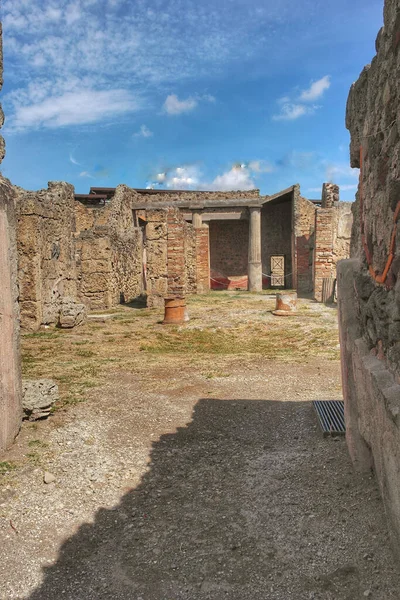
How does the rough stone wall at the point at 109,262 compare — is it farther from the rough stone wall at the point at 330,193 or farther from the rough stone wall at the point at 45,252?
the rough stone wall at the point at 330,193

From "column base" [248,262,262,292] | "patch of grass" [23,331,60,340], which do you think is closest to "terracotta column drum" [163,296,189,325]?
"patch of grass" [23,331,60,340]

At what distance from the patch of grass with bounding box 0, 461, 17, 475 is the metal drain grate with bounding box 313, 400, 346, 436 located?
Result: 2.40 m

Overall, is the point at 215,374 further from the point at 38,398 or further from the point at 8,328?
the point at 8,328

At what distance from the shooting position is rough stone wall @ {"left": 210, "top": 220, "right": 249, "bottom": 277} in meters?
25.5

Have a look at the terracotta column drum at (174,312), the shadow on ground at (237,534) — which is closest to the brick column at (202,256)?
the terracotta column drum at (174,312)

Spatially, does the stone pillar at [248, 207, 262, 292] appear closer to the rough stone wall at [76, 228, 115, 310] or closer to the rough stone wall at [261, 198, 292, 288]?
the rough stone wall at [261, 198, 292, 288]

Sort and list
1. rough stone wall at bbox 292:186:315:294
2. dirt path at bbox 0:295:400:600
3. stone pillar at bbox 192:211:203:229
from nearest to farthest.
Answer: dirt path at bbox 0:295:400:600 < rough stone wall at bbox 292:186:315:294 < stone pillar at bbox 192:211:203:229

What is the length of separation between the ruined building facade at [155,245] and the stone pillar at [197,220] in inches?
1.8

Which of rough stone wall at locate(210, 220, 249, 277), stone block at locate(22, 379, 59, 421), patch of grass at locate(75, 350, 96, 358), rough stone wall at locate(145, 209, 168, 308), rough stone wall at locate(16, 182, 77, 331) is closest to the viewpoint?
stone block at locate(22, 379, 59, 421)

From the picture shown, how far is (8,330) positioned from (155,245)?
9853 mm

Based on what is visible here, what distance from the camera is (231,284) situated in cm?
2536

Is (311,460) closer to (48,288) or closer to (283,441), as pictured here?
(283,441)

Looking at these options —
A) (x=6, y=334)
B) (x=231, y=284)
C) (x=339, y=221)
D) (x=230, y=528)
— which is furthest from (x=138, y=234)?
(x=230, y=528)

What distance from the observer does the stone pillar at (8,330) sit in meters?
3.63
